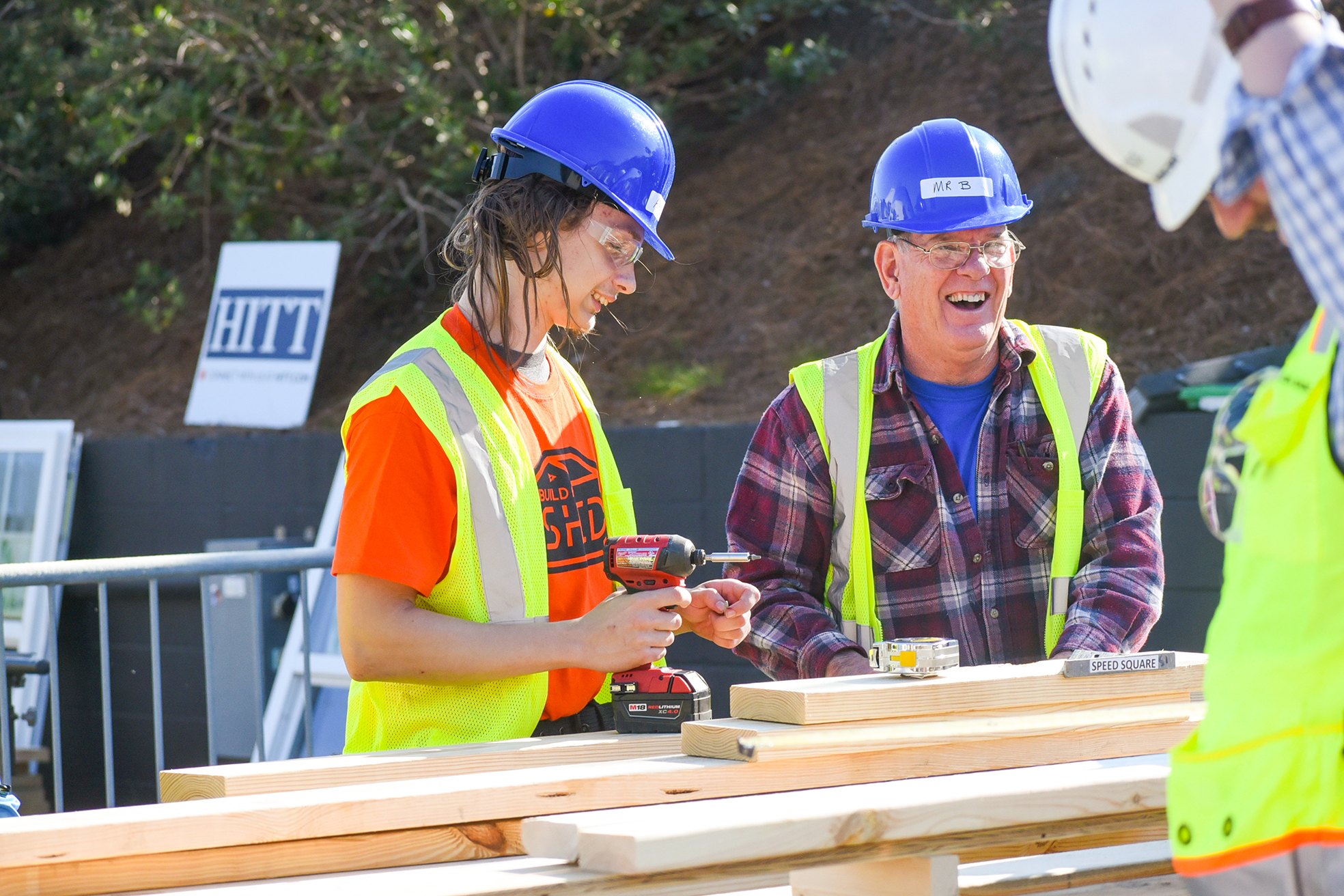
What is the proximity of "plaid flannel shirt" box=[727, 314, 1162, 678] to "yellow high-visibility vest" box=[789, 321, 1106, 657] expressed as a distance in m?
0.03

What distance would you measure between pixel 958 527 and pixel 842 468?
30 cm

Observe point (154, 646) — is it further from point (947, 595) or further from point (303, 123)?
point (303, 123)

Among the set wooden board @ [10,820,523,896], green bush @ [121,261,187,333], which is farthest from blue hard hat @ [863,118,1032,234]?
green bush @ [121,261,187,333]

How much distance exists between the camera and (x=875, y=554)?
325 centimetres

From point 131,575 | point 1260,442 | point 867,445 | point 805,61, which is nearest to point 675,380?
point 805,61

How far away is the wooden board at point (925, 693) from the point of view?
2.35 meters

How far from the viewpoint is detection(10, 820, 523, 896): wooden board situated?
194 cm

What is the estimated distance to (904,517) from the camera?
3240mm

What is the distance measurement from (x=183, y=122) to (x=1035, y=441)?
7.31 metres

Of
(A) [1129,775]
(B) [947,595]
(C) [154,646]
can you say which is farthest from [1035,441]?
(C) [154,646]

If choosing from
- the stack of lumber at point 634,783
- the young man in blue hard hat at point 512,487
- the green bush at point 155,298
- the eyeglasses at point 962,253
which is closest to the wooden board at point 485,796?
the stack of lumber at point 634,783

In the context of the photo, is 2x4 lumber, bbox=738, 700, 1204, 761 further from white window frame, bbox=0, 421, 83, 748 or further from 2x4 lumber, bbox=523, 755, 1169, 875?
white window frame, bbox=0, 421, 83, 748

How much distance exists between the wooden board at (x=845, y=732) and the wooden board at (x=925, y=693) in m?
0.02

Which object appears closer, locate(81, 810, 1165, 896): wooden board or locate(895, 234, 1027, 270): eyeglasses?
locate(81, 810, 1165, 896): wooden board
